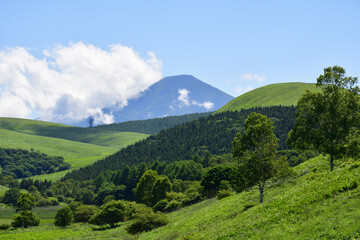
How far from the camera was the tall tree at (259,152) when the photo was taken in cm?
4159

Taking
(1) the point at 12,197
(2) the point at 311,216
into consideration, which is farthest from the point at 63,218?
(1) the point at 12,197

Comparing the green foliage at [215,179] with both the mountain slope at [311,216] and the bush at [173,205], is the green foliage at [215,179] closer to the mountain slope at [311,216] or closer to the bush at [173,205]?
the bush at [173,205]

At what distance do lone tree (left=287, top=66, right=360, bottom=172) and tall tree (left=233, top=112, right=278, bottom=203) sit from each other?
709 centimetres

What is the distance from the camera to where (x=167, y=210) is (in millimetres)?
91250

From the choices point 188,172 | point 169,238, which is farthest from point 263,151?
point 188,172

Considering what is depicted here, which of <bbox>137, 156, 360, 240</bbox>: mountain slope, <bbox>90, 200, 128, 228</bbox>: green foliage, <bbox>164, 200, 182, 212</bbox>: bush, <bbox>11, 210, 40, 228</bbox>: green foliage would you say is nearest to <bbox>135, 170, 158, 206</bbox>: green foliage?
<bbox>90, 200, 128, 228</bbox>: green foliage

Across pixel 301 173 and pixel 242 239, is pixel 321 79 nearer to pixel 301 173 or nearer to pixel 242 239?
pixel 301 173

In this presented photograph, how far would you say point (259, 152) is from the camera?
42.0m

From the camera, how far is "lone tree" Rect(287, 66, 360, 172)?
141ft

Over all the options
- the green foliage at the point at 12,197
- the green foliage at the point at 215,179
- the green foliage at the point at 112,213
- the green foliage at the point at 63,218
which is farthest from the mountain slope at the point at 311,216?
the green foliage at the point at 12,197

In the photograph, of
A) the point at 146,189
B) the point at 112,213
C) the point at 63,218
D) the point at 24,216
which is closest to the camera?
the point at 112,213

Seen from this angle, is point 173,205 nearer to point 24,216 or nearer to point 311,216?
point 24,216

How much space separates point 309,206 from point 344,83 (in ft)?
80.8

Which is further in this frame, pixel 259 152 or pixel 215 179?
pixel 215 179
